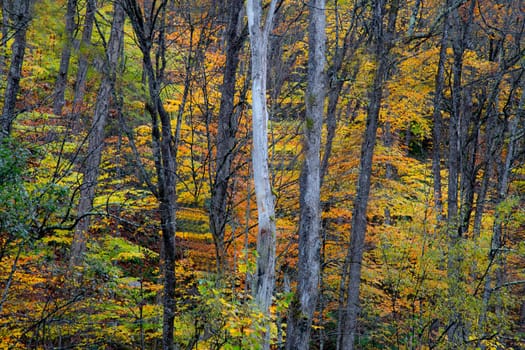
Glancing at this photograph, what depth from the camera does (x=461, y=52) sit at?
33.9 feet

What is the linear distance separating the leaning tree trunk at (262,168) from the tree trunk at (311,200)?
1.87m

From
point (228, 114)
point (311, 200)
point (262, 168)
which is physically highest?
point (228, 114)

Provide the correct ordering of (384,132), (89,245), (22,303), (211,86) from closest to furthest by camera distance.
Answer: (22,303) < (89,245) < (211,86) < (384,132)

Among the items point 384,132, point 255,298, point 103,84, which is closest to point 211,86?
point 103,84

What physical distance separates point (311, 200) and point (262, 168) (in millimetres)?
2199

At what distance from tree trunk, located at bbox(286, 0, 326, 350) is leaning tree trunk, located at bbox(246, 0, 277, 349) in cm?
187

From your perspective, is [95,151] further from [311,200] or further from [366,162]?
[366,162]

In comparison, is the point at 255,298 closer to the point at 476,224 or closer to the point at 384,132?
the point at 476,224

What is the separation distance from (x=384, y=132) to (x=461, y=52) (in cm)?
617

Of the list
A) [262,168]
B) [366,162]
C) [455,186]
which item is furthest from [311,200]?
[455,186]

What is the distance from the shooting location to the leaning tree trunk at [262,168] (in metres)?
5.49

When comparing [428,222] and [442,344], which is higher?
[428,222]

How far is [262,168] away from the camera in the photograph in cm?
564

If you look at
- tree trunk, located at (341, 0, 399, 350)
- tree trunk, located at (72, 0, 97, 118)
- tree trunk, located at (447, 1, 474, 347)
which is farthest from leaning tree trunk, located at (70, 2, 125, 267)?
tree trunk, located at (447, 1, 474, 347)
